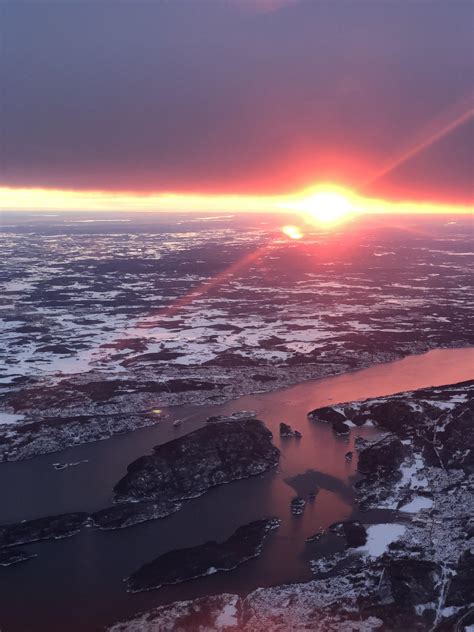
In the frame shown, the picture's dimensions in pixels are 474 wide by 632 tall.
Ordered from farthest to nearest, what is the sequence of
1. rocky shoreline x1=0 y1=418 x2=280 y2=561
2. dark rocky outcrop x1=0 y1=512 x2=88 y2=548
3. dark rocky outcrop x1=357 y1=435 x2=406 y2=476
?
dark rocky outcrop x1=357 y1=435 x2=406 y2=476 < rocky shoreline x1=0 y1=418 x2=280 y2=561 < dark rocky outcrop x1=0 y1=512 x2=88 y2=548

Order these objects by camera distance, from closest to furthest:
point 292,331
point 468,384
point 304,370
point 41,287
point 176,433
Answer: point 176,433
point 468,384
point 304,370
point 292,331
point 41,287

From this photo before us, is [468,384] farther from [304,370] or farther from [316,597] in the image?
[316,597]

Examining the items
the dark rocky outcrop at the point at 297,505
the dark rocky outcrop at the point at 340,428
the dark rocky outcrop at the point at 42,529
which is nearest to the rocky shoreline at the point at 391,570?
the dark rocky outcrop at the point at 297,505

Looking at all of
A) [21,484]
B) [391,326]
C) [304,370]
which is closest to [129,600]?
[21,484]

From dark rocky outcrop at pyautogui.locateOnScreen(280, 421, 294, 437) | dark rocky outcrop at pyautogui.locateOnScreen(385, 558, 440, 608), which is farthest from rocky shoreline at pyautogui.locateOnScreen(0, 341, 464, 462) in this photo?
dark rocky outcrop at pyautogui.locateOnScreen(385, 558, 440, 608)

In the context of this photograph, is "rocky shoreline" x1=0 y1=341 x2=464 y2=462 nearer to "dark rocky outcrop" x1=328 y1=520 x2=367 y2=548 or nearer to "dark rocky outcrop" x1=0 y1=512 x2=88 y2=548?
"dark rocky outcrop" x1=0 y1=512 x2=88 y2=548
